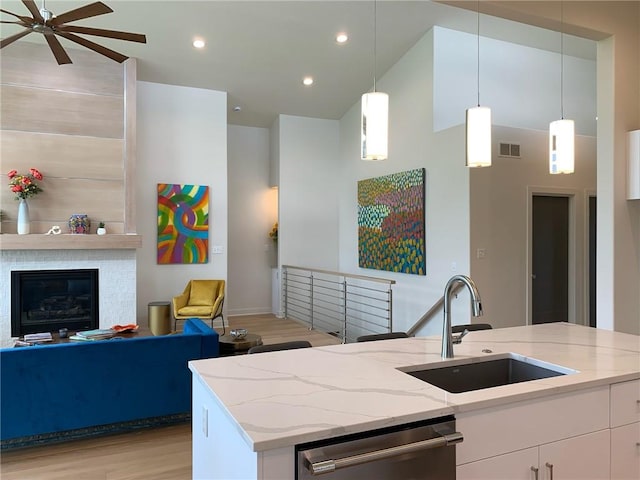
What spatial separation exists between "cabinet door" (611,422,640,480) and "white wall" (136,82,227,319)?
5976 millimetres

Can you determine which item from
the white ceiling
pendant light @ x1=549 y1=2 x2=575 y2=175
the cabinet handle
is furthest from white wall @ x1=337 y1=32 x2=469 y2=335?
the cabinet handle

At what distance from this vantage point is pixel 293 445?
1.27m

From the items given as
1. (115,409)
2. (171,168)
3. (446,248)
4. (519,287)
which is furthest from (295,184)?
(115,409)

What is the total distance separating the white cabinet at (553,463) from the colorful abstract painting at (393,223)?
14.6 ft

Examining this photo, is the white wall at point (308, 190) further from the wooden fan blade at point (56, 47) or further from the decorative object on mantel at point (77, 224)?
the wooden fan blade at point (56, 47)

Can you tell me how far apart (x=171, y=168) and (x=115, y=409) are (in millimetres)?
4267

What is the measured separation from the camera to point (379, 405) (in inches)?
57.7

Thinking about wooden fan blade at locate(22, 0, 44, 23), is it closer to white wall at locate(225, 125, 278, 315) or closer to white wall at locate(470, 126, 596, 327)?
white wall at locate(470, 126, 596, 327)

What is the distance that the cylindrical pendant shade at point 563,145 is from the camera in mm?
2643

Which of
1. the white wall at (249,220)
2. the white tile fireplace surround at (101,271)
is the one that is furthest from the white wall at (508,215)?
the white tile fireplace surround at (101,271)

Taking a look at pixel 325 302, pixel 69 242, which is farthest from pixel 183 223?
pixel 325 302

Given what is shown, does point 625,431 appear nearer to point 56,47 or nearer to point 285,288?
point 56,47

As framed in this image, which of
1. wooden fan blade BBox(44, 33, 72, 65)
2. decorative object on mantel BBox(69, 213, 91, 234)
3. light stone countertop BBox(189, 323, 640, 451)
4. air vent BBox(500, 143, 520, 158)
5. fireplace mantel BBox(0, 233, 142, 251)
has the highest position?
wooden fan blade BBox(44, 33, 72, 65)

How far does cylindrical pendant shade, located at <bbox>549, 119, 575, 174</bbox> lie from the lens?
264cm
